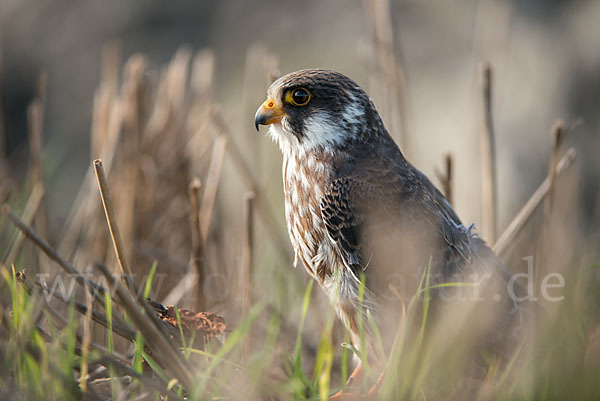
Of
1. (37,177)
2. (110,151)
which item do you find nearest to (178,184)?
(110,151)

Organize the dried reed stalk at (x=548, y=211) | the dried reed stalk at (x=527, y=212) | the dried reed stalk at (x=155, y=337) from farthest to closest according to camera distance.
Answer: the dried reed stalk at (x=527, y=212) → the dried reed stalk at (x=548, y=211) → the dried reed stalk at (x=155, y=337)

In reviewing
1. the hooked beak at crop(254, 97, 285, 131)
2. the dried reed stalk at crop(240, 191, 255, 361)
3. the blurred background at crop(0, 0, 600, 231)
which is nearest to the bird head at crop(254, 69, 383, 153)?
the hooked beak at crop(254, 97, 285, 131)

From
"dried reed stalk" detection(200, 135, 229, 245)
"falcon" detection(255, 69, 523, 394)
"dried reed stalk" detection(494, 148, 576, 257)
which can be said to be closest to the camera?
"falcon" detection(255, 69, 523, 394)

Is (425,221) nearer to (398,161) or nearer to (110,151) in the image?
(398,161)

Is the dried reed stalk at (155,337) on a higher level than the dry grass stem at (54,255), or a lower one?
lower

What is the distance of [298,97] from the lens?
278 cm

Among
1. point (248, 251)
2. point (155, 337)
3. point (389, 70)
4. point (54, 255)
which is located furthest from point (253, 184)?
point (155, 337)

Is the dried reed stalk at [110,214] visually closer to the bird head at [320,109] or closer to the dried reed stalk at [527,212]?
the bird head at [320,109]

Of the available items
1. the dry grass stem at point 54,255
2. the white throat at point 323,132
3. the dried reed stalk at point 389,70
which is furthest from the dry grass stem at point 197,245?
the dried reed stalk at point 389,70

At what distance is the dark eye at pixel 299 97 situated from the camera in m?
2.77

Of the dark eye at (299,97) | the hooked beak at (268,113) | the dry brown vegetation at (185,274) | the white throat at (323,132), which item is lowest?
the dry brown vegetation at (185,274)

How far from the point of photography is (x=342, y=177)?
2.70 m

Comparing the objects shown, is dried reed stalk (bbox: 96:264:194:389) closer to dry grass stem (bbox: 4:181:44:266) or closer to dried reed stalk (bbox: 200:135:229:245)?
dry grass stem (bbox: 4:181:44:266)

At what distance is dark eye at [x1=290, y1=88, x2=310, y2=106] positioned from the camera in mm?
2773
